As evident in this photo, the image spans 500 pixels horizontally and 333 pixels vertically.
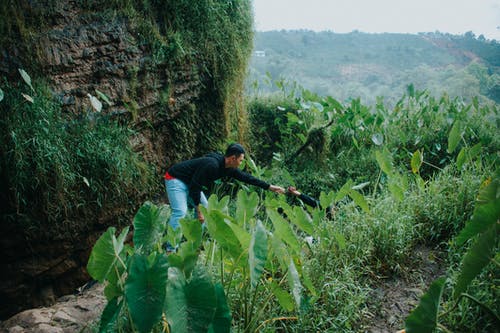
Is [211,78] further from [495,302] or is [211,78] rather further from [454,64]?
[454,64]

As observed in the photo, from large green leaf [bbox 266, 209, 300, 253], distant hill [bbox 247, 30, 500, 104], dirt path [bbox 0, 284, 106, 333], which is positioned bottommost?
dirt path [bbox 0, 284, 106, 333]

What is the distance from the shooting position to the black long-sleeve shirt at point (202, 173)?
2.91m

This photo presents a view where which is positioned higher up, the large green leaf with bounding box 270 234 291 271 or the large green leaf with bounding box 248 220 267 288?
the large green leaf with bounding box 248 220 267 288

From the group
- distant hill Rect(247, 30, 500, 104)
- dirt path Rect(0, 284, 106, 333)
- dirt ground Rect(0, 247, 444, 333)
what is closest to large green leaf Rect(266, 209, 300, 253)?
dirt ground Rect(0, 247, 444, 333)

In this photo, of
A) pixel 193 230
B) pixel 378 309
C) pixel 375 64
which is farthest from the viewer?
pixel 375 64

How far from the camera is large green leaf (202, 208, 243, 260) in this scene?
123 cm

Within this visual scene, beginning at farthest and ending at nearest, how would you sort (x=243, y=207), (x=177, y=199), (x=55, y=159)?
1. (x=177, y=199)
2. (x=55, y=159)
3. (x=243, y=207)

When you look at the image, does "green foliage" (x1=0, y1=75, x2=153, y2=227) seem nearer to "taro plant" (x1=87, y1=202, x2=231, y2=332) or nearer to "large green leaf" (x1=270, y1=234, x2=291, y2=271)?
"taro plant" (x1=87, y1=202, x2=231, y2=332)

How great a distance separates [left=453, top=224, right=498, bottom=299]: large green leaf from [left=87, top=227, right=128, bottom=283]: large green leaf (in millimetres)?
1235

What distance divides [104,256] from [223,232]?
0.43 meters

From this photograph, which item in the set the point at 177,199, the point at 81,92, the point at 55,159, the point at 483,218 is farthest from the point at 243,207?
the point at 81,92

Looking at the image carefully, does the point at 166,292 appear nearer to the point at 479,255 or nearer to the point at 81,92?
the point at 479,255

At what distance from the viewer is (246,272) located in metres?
1.60

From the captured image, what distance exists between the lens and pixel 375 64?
31.0 feet
